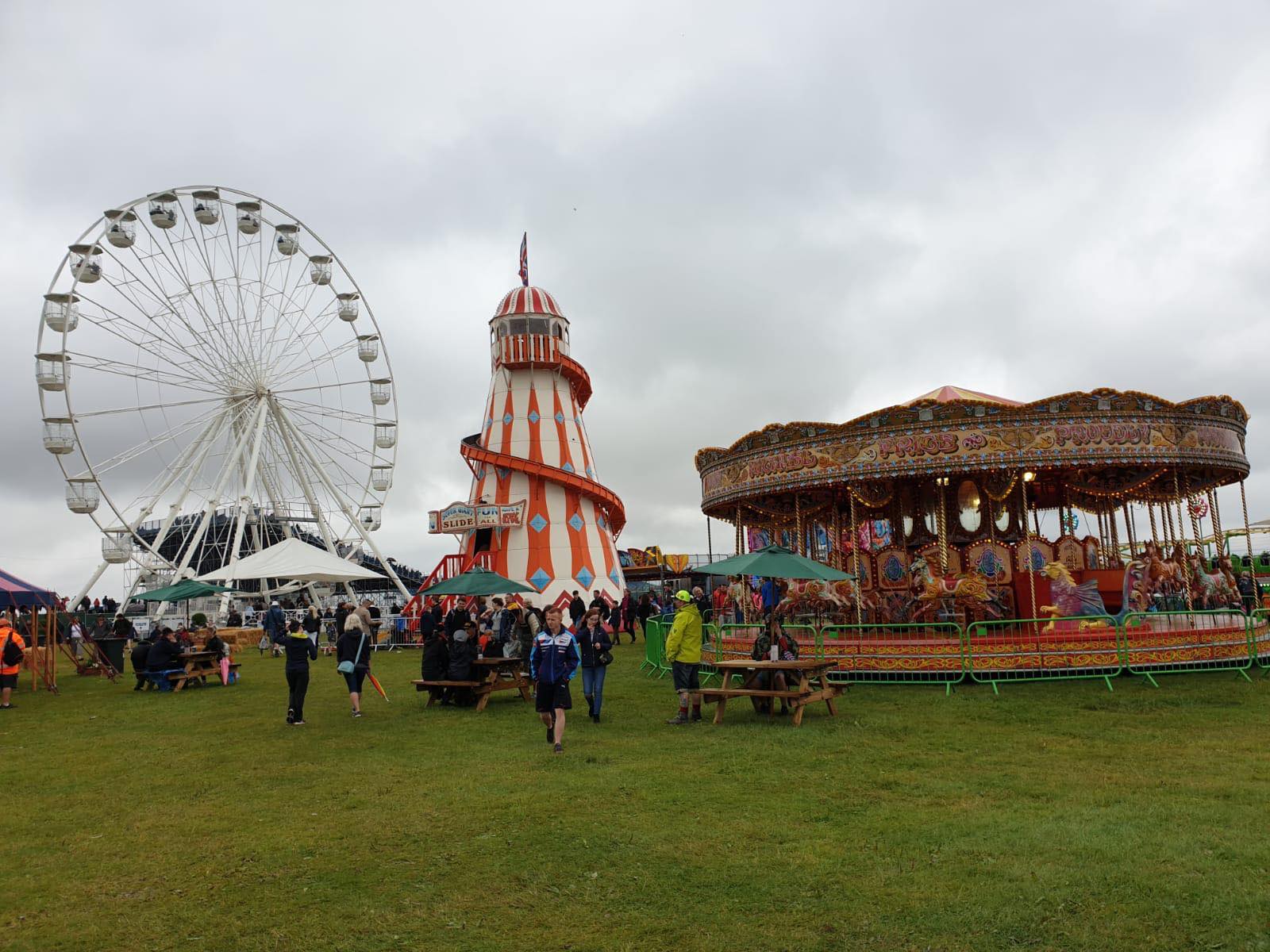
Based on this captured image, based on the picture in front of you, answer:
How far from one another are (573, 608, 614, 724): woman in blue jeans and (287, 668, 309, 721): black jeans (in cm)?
359

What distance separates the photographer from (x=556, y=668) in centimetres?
939

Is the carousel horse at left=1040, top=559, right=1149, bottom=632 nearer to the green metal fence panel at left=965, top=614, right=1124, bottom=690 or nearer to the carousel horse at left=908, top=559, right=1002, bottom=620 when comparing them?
the carousel horse at left=908, top=559, right=1002, bottom=620

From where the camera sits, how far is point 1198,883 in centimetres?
496

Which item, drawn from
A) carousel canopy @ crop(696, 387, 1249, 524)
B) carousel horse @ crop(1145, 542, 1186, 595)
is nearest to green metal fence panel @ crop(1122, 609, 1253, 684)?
carousel horse @ crop(1145, 542, 1186, 595)

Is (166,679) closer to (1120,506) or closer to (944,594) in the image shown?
(944,594)

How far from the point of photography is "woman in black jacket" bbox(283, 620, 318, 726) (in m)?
11.5

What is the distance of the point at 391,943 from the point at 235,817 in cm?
319

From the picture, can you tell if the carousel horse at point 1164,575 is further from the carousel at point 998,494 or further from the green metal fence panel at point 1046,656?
the green metal fence panel at point 1046,656

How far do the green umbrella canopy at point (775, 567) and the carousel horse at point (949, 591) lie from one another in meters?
3.08

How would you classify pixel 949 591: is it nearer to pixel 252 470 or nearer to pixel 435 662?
pixel 435 662

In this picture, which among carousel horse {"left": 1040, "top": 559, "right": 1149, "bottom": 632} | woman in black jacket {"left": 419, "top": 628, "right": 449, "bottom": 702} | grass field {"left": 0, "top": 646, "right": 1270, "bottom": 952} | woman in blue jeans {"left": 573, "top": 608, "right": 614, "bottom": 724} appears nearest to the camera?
grass field {"left": 0, "top": 646, "right": 1270, "bottom": 952}

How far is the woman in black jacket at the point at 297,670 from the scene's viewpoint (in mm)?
11547

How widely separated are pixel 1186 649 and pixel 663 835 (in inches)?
415

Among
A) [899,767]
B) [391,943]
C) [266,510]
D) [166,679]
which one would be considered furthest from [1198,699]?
[266,510]
